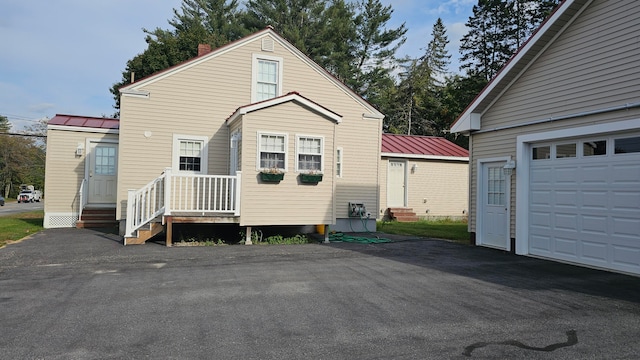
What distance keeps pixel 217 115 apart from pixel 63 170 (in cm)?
575

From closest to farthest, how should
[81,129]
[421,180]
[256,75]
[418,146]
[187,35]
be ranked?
[256,75], [81,129], [421,180], [418,146], [187,35]

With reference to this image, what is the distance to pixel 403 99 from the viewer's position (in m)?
34.4

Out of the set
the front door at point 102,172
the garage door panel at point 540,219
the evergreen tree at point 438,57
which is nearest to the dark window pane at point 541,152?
the garage door panel at point 540,219

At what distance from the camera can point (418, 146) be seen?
19.1m

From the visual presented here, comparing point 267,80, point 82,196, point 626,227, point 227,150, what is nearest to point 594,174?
point 626,227

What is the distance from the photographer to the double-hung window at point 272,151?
10.6 metres

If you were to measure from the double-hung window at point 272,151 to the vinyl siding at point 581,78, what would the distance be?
5211 millimetres

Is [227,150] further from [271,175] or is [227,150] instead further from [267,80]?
[271,175]

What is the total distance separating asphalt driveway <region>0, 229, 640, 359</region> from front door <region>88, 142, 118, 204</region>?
224 inches

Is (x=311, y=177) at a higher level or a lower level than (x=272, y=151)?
lower

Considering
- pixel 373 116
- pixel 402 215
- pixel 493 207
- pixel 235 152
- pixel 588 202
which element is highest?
pixel 373 116

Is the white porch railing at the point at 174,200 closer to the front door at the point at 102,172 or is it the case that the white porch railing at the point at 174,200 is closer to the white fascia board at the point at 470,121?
the front door at the point at 102,172

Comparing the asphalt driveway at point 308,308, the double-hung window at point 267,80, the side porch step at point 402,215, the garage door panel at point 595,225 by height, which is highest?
the double-hung window at point 267,80

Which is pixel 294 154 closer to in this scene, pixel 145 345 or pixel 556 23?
pixel 556 23
